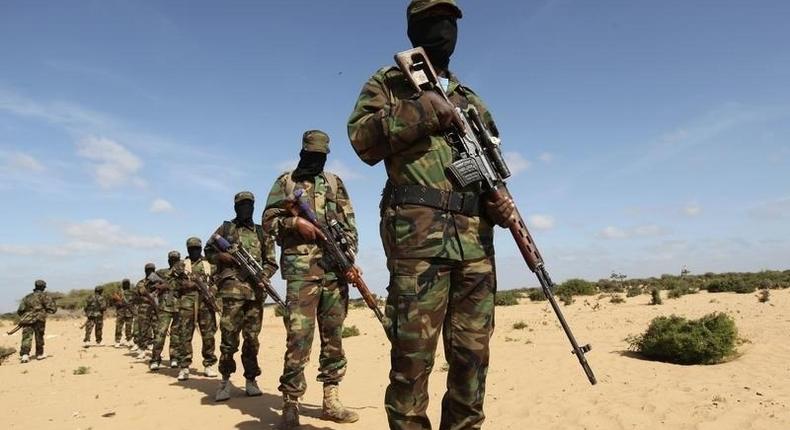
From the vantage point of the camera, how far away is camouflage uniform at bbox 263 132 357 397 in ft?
15.7

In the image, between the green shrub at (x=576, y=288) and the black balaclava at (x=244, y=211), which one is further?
the green shrub at (x=576, y=288)

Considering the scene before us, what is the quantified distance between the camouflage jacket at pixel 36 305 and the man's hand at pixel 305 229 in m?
14.2

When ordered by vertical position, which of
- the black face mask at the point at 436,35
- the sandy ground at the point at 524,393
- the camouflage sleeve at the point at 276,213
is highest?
the black face mask at the point at 436,35

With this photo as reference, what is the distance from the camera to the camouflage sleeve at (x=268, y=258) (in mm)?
6670

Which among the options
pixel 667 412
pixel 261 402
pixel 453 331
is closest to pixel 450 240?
pixel 453 331

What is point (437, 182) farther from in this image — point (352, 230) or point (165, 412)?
point (165, 412)

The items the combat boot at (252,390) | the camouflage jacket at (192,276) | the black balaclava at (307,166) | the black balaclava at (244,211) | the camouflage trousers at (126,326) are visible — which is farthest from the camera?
the camouflage trousers at (126,326)

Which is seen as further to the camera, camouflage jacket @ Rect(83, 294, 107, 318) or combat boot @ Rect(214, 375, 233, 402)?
camouflage jacket @ Rect(83, 294, 107, 318)

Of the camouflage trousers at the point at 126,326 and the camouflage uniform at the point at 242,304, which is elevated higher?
the camouflage uniform at the point at 242,304

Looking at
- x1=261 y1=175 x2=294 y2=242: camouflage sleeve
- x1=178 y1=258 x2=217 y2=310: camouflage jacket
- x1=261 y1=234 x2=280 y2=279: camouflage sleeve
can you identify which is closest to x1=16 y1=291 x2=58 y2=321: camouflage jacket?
x1=178 y1=258 x2=217 y2=310: camouflage jacket

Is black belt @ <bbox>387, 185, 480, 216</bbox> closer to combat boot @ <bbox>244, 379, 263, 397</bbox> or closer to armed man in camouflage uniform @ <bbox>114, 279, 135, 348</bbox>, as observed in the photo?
combat boot @ <bbox>244, 379, 263, 397</bbox>

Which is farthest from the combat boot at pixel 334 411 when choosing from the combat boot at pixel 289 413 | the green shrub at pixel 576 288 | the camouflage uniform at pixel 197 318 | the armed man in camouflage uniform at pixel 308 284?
the green shrub at pixel 576 288

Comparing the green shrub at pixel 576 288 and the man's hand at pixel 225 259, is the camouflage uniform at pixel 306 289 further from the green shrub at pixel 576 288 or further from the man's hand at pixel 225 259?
the green shrub at pixel 576 288

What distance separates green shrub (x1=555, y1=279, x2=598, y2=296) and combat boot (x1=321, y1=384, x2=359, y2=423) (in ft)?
61.5
